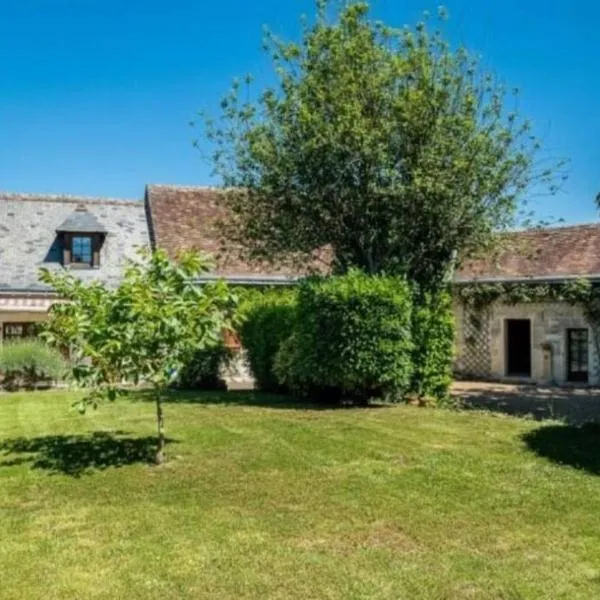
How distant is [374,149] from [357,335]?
17.6 ft

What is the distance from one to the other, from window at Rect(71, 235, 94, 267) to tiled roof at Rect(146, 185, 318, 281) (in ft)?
10.3

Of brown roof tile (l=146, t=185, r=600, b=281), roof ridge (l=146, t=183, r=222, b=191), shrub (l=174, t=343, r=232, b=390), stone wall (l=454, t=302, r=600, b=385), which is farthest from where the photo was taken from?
roof ridge (l=146, t=183, r=222, b=191)

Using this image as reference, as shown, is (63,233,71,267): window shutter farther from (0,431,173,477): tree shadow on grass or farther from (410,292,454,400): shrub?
(0,431,173,477): tree shadow on grass

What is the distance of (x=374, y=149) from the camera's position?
2017 cm

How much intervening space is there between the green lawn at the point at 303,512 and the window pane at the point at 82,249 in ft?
64.8

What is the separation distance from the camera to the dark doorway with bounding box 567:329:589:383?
29984mm

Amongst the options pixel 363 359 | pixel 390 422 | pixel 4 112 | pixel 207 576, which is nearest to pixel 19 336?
pixel 4 112

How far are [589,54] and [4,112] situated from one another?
16677 mm

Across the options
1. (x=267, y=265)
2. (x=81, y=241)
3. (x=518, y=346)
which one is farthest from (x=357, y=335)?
(x=81, y=241)

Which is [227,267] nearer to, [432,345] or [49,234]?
[49,234]

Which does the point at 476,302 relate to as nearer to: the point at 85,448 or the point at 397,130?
the point at 397,130

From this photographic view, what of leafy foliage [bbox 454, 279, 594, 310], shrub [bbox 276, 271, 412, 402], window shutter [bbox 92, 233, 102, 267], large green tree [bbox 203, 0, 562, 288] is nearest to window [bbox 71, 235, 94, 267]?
A: window shutter [bbox 92, 233, 102, 267]

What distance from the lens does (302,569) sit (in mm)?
7363

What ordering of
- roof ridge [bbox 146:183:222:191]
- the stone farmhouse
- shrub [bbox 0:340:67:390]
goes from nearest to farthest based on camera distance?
1. shrub [bbox 0:340:67:390]
2. the stone farmhouse
3. roof ridge [bbox 146:183:222:191]
